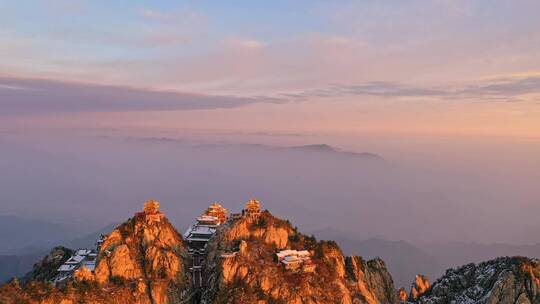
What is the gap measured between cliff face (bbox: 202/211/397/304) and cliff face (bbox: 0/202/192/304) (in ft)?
15.7

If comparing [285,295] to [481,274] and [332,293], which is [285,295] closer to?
[332,293]

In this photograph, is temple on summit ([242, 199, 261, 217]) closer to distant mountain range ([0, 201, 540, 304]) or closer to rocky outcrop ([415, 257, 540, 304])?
distant mountain range ([0, 201, 540, 304])

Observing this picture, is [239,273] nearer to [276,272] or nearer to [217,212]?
[276,272]

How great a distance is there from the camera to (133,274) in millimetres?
62281

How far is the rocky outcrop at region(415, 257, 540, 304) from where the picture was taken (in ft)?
227

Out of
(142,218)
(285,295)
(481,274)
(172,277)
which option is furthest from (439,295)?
(142,218)

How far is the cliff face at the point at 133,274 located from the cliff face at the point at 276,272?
15.7 ft

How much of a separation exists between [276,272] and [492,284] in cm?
3516

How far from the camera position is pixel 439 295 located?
80562 mm

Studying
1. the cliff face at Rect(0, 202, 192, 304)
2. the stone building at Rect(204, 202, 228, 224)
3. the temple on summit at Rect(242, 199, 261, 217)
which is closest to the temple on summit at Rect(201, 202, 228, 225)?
the stone building at Rect(204, 202, 228, 224)

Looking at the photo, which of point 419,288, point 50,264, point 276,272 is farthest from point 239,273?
point 419,288

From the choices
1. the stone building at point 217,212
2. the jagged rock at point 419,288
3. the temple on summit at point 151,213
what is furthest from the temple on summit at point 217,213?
the jagged rock at point 419,288

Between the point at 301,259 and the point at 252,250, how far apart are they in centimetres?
714

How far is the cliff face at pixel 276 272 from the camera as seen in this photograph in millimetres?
60812
